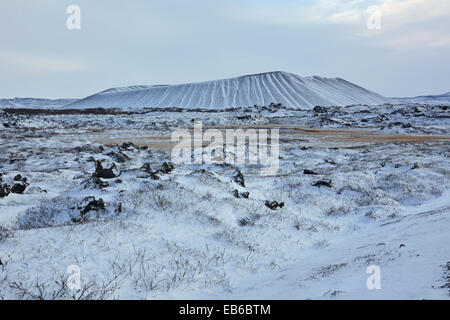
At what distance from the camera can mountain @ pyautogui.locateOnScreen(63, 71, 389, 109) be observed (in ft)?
355

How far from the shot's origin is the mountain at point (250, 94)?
108 m

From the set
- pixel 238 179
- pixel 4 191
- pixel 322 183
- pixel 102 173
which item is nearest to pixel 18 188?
pixel 4 191

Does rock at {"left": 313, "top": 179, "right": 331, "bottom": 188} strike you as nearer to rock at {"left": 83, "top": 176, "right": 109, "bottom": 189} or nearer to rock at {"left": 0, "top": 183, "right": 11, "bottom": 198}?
rock at {"left": 83, "top": 176, "right": 109, "bottom": 189}

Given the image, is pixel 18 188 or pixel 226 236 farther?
pixel 18 188

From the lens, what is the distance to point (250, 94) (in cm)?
11606

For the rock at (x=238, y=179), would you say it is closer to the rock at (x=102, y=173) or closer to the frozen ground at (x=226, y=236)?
the frozen ground at (x=226, y=236)

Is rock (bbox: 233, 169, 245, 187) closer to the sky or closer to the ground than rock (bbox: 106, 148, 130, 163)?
closer to the ground

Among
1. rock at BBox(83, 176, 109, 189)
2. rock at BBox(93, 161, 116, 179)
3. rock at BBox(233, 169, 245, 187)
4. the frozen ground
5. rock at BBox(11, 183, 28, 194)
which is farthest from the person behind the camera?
rock at BBox(233, 169, 245, 187)

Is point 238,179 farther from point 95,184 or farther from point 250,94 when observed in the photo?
point 250,94

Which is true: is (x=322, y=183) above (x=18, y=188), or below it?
below

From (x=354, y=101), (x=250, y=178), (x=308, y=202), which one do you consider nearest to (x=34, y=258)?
(x=308, y=202)

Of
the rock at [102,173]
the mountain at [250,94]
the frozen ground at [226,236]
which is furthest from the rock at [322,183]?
the mountain at [250,94]

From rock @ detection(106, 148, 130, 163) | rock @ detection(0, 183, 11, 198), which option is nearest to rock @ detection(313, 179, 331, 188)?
rock @ detection(0, 183, 11, 198)

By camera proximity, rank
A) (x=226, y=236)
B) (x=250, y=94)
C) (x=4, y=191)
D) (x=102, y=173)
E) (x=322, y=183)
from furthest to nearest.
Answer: (x=250, y=94)
(x=322, y=183)
(x=102, y=173)
(x=4, y=191)
(x=226, y=236)
